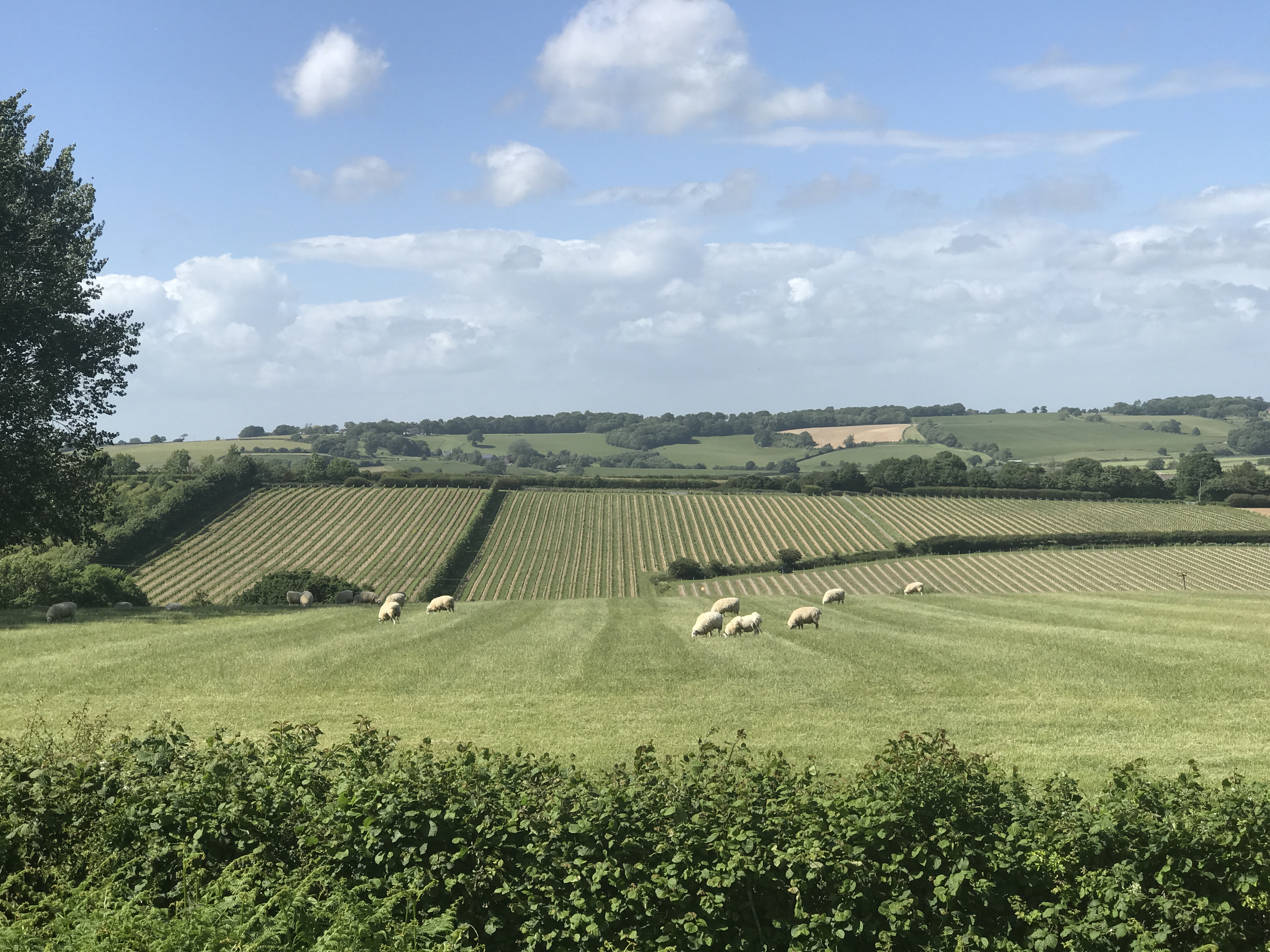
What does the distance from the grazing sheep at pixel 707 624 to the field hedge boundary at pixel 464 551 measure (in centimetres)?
4813

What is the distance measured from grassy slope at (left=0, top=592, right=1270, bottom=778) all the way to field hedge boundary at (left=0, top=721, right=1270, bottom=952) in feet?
17.1

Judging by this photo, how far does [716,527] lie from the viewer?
360 ft

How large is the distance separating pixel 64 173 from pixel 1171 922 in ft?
142

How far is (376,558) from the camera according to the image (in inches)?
3708

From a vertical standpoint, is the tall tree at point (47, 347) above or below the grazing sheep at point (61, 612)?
above

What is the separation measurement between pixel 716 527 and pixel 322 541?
44572 mm

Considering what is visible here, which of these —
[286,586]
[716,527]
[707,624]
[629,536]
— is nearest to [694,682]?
[707,624]

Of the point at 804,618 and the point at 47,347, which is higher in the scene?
the point at 47,347

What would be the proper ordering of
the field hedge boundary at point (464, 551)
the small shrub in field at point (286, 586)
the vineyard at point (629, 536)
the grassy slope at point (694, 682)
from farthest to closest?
the vineyard at point (629, 536)
the field hedge boundary at point (464, 551)
the small shrub in field at point (286, 586)
the grassy slope at point (694, 682)

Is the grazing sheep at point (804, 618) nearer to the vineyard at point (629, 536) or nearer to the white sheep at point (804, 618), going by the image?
the white sheep at point (804, 618)

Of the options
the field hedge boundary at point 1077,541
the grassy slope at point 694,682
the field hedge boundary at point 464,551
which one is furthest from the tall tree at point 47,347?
the field hedge boundary at point 1077,541

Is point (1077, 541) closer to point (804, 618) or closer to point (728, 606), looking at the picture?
point (728, 606)

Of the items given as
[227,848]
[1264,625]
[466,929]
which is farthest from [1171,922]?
[1264,625]

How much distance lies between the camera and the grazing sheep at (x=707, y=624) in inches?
1314
